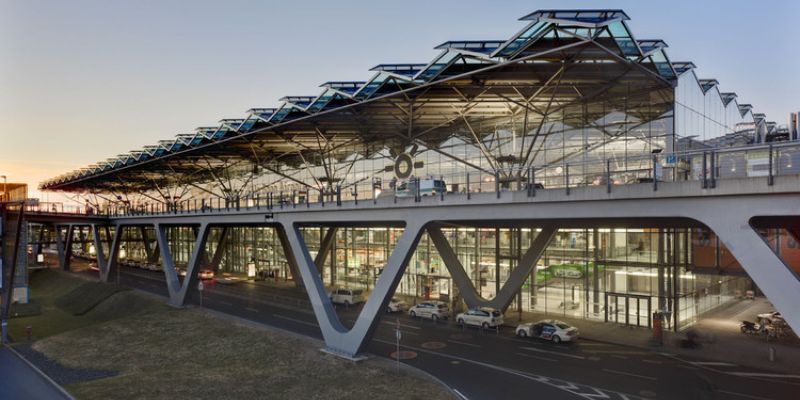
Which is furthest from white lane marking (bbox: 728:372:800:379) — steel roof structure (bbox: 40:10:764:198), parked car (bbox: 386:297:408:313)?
parked car (bbox: 386:297:408:313)

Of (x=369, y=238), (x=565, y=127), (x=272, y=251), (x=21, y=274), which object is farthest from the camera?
(x=272, y=251)

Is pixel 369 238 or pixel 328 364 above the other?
pixel 369 238

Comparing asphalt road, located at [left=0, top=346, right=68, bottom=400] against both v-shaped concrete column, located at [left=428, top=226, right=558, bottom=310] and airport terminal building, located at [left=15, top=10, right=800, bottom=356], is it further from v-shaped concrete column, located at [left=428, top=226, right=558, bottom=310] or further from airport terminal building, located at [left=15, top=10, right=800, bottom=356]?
v-shaped concrete column, located at [left=428, top=226, right=558, bottom=310]

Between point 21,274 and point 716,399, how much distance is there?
5764 centimetres

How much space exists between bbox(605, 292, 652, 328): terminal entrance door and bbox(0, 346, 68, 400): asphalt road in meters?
32.7

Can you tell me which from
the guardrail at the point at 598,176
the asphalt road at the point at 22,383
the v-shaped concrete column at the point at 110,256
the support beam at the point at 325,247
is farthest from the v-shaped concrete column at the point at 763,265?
the v-shaped concrete column at the point at 110,256

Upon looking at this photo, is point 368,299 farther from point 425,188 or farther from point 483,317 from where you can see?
point 483,317

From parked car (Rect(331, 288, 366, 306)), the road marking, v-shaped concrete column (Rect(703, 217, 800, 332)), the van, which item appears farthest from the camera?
parked car (Rect(331, 288, 366, 306))

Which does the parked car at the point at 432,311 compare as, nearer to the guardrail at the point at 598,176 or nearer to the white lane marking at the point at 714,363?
the guardrail at the point at 598,176

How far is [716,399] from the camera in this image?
20906 mm

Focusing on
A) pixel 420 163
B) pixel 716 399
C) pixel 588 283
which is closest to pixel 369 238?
pixel 420 163

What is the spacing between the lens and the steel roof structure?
24.4 metres

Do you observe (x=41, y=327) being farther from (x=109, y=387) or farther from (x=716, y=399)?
(x=716, y=399)

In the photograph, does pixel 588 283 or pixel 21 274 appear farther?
pixel 21 274
